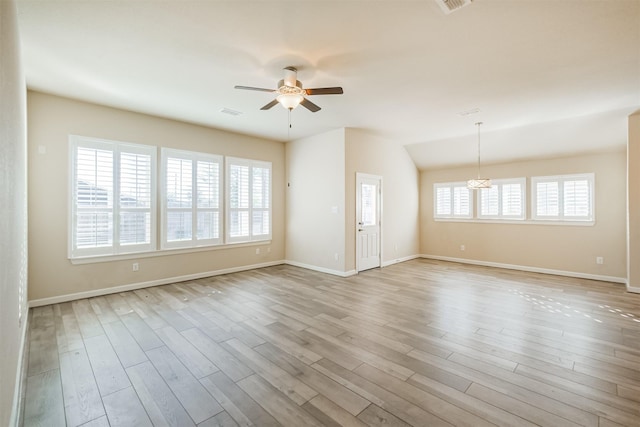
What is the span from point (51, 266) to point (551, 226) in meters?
9.26

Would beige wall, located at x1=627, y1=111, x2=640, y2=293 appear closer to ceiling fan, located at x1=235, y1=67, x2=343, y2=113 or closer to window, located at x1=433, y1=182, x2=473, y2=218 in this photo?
window, located at x1=433, y1=182, x2=473, y2=218

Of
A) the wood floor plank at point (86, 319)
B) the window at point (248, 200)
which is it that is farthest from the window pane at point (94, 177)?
the window at point (248, 200)

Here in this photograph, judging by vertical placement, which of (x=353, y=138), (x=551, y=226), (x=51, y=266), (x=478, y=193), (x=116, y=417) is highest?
(x=353, y=138)

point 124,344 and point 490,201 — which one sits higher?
point 490,201

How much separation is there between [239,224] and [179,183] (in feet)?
4.95

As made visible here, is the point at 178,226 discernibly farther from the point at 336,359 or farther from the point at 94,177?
the point at 336,359

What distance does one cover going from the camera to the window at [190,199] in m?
5.24

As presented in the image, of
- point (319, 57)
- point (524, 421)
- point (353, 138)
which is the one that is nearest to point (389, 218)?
point (353, 138)

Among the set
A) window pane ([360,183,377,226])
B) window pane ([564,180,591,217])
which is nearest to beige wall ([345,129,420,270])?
window pane ([360,183,377,226])

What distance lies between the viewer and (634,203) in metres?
4.73

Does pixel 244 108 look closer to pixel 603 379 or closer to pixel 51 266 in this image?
pixel 51 266

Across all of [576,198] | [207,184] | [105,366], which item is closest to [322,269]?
[207,184]

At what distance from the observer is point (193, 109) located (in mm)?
4746

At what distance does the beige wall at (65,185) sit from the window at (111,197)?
0.12m
